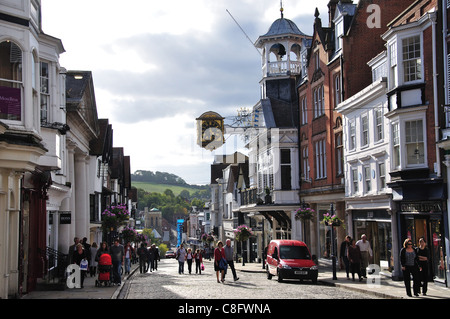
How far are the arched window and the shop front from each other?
14700mm

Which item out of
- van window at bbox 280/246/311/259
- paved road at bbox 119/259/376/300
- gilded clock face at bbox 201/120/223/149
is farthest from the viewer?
gilded clock face at bbox 201/120/223/149

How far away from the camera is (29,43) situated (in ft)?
58.4

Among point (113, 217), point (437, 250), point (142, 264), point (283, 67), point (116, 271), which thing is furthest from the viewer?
point (283, 67)

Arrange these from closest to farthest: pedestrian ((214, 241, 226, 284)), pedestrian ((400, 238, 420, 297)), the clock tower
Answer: pedestrian ((400, 238, 420, 297)), pedestrian ((214, 241, 226, 284)), the clock tower

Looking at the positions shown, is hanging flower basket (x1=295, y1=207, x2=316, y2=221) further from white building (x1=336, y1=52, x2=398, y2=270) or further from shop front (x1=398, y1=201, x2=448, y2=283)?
shop front (x1=398, y1=201, x2=448, y2=283)

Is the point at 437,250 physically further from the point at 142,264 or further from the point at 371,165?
the point at 142,264

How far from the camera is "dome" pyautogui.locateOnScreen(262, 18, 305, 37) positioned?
45.8 meters

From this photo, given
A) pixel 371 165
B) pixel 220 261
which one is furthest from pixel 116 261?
pixel 371 165

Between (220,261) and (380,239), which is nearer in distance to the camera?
(220,261)

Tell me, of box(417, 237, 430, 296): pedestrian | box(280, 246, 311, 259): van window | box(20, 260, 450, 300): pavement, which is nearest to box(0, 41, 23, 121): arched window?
box(20, 260, 450, 300): pavement

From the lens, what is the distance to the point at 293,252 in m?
27.2

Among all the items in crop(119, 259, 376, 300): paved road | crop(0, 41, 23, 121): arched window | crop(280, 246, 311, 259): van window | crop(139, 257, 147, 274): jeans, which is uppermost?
crop(0, 41, 23, 121): arched window

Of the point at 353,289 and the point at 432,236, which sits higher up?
Answer: the point at 432,236

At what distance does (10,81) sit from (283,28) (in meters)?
31.5
